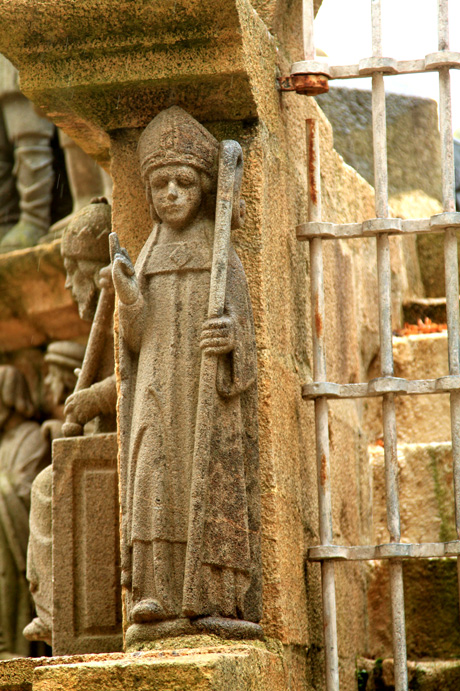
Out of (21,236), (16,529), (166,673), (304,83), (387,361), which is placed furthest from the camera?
(21,236)

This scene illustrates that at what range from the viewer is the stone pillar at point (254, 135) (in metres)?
3.82

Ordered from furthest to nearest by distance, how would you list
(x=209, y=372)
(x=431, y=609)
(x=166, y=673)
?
(x=431, y=609), (x=209, y=372), (x=166, y=673)

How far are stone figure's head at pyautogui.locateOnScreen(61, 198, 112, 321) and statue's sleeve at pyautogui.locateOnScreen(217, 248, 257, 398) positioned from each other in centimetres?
125

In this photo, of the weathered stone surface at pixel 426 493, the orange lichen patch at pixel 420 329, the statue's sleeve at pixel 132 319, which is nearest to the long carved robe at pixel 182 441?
the statue's sleeve at pixel 132 319

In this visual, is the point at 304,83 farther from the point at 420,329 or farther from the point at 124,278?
the point at 420,329

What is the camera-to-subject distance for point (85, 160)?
6445 millimetres

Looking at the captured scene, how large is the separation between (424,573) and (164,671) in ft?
5.78

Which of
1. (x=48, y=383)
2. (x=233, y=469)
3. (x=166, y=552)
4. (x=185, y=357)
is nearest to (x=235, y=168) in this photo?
(x=185, y=357)

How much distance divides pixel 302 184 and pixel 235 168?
30.6 inches

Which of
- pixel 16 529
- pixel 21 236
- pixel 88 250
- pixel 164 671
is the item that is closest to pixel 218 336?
pixel 164 671

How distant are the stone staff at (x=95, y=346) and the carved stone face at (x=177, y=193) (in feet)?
2.84

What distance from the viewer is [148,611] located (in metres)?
3.53

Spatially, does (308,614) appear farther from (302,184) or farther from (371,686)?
(302,184)

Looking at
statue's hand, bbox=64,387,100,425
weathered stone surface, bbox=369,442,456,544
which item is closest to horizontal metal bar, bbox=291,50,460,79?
statue's hand, bbox=64,387,100,425
